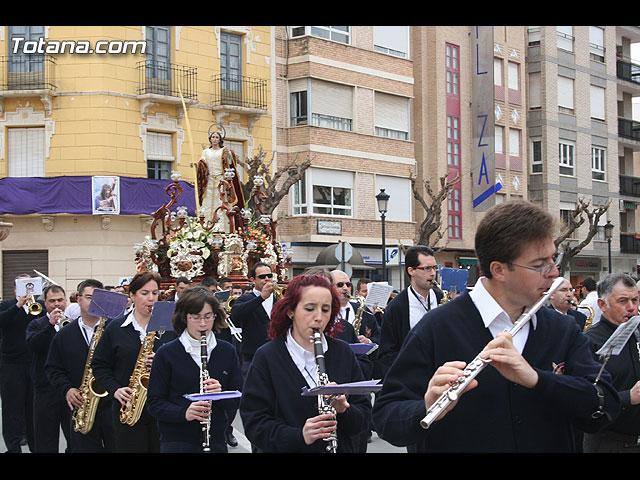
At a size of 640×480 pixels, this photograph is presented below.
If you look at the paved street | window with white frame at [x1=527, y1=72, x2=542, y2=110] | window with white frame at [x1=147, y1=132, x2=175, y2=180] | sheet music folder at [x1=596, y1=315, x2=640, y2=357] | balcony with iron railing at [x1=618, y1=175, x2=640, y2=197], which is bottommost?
the paved street

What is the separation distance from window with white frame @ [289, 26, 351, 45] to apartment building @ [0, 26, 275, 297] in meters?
5.83

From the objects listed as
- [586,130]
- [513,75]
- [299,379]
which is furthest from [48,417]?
[586,130]

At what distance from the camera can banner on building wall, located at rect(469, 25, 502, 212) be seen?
35.8 meters

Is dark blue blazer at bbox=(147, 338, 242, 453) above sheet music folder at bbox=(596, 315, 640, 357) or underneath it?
underneath

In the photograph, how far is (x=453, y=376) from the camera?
282 centimetres

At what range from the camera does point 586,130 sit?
44.6 meters

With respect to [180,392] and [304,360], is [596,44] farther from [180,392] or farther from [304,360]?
[304,360]

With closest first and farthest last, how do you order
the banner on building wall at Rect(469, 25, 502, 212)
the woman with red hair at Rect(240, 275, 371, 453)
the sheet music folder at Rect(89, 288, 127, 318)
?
the woman with red hair at Rect(240, 275, 371, 453) < the sheet music folder at Rect(89, 288, 127, 318) < the banner on building wall at Rect(469, 25, 502, 212)

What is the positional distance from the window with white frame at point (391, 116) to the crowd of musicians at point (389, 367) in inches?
1012

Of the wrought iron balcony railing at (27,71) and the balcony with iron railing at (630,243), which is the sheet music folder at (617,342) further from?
the balcony with iron railing at (630,243)

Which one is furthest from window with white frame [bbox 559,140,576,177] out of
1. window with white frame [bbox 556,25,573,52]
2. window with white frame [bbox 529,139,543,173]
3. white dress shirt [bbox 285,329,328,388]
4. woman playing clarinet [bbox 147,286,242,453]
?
white dress shirt [bbox 285,329,328,388]

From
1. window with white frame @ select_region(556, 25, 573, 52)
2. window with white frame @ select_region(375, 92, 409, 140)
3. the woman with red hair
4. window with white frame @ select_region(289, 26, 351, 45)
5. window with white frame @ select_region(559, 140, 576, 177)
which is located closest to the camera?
the woman with red hair

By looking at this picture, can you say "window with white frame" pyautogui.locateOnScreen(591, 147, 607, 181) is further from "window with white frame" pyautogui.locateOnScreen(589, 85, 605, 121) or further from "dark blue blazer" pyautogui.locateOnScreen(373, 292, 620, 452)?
"dark blue blazer" pyautogui.locateOnScreen(373, 292, 620, 452)

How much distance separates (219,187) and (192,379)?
39.0ft
